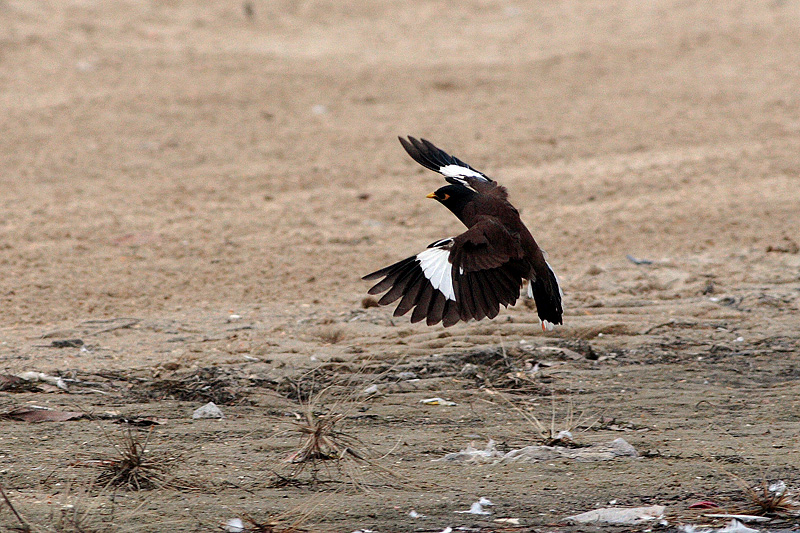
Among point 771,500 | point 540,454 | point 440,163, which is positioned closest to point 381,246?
point 440,163

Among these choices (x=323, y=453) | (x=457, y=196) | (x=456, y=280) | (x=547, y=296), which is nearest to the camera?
(x=323, y=453)

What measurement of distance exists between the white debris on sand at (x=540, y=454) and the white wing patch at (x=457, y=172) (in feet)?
7.29

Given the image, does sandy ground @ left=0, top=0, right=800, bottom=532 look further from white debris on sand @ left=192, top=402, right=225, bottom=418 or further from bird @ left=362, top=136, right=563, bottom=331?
bird @ left=362, top=136, right=563, bottom=331

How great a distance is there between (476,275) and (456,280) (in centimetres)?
13

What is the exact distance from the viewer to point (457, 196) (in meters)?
5.61

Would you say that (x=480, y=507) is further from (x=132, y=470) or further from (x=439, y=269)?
(x=439, y=269)

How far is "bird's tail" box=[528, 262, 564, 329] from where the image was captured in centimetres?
505

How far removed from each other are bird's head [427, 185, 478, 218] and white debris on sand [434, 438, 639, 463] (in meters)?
1.84

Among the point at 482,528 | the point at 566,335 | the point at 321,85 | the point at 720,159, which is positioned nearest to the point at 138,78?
the point at 321,85

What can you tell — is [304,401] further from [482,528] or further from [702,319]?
[702,319]

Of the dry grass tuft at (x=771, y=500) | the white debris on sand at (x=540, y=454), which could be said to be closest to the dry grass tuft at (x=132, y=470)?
the white debris on sand at (x=540, y=454)

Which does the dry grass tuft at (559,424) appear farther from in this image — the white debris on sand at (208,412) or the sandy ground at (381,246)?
the white debris on sand at (208,412)

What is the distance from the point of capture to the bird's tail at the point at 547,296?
5047 millimetres

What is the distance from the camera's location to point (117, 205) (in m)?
7.61
